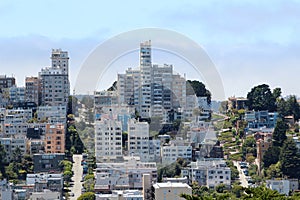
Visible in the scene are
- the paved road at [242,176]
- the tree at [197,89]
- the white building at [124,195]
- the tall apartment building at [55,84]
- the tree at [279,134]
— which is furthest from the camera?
the tall apartment building at [55,84]

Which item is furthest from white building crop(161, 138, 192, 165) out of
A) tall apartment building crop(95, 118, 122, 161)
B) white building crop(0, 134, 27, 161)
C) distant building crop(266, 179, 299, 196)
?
white building crop(0, 134, 27, 161)

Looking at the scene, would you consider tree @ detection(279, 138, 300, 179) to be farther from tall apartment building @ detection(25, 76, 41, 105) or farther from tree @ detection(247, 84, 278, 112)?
tall apartment building @ detection(25, 76, 41, 105)

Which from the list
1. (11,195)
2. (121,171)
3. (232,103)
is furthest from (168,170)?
(232,103)

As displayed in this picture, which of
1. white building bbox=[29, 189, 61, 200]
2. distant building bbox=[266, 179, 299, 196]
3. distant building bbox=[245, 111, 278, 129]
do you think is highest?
distant building bbox=[245, 111, 278, 129]

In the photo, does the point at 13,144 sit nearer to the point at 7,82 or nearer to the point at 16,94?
the point at 16,94

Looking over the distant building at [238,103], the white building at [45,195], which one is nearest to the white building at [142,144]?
the white building at [45,195]

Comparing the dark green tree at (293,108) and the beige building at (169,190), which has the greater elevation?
the dark green tree at (293,108)

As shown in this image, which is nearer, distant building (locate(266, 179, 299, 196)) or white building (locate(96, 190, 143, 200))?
white building (locate(96, 190, 143, 200))

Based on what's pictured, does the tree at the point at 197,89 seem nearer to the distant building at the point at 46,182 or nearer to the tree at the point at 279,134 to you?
the distant building at the point at 46,182
